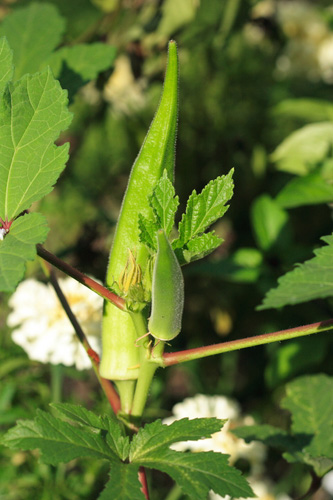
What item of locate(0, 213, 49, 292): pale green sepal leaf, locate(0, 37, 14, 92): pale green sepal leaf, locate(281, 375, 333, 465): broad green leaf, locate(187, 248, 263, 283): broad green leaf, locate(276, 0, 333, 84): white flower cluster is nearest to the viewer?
locate(0, 213, 49, 292): pale green sepal leaf

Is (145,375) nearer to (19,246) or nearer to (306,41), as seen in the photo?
(19,246)

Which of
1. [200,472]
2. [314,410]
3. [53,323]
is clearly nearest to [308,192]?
[314,410]

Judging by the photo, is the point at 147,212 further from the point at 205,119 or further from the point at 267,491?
the point at 205,119

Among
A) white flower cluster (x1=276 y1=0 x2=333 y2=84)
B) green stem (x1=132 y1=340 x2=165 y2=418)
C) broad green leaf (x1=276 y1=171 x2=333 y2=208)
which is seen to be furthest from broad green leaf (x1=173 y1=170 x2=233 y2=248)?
white flower cluster (x1=276 y1=0 x2=333 y2=84)

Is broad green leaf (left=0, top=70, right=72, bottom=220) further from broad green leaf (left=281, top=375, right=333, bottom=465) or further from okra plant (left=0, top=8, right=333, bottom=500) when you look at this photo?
broad green leaf (left=281, top=375, right=333, bottom=465)

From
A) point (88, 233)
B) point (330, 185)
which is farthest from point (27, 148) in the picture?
point (88, 233)
